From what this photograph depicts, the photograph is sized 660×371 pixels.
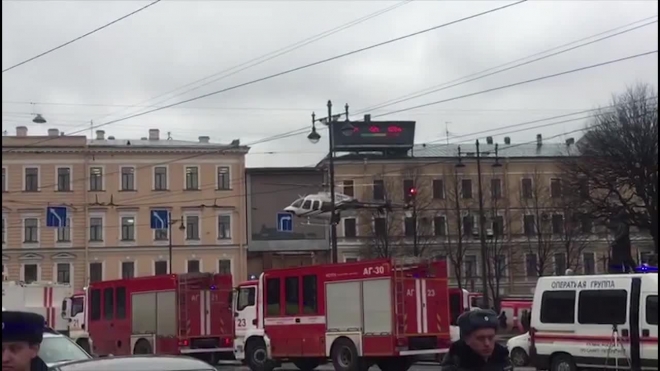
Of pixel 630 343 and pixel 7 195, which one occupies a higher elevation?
pixel 7 195

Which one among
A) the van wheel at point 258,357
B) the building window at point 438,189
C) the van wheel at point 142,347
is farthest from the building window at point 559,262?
the van wheel at point 258,357

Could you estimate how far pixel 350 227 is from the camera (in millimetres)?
76250

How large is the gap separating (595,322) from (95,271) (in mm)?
58587

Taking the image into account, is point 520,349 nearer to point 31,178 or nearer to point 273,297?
point 273,297

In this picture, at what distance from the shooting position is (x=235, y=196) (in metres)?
75.3

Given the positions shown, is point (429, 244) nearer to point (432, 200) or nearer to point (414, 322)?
point (432, 200)

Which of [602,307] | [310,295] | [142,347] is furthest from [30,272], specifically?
[602,307]

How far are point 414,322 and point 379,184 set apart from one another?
159ft

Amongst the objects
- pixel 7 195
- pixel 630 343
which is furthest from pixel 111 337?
pixel 7 195

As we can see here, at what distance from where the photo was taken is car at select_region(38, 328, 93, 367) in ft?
47.1

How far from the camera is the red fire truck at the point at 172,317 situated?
102ft

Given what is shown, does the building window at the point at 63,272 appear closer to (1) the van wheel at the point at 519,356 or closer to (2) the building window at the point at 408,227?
(2) the building window at the point at 408,227

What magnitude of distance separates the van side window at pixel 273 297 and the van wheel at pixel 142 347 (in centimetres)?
634

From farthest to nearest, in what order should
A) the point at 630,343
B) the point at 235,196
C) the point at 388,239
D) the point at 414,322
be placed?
the point at 235,196
the point at 388,239
the point at 414,322
the point at 630,343
